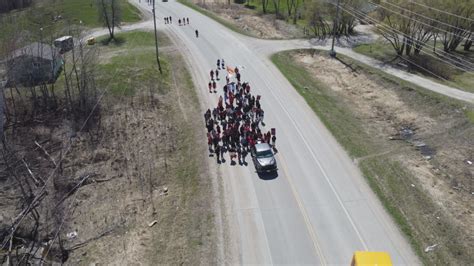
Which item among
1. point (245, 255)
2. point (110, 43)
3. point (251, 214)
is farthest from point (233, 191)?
point (110, 43)

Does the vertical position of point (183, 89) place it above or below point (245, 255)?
above

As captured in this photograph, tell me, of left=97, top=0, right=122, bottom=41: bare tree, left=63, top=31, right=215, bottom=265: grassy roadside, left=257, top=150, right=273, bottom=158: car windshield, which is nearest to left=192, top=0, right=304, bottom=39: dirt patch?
left=97, top=0, right=122, bottom=41: bare tree

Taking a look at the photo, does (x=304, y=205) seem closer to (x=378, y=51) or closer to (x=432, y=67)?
(x=432, y=67)

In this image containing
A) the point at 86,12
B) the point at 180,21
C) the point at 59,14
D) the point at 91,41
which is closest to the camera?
the point at 91,41

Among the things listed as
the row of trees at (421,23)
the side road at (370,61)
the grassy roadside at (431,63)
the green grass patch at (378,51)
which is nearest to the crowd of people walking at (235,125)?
the side road at (370,61)

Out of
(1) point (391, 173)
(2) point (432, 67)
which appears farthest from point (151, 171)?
(2) point (432, 67)

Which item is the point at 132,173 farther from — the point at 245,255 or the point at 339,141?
the point at 339,141
